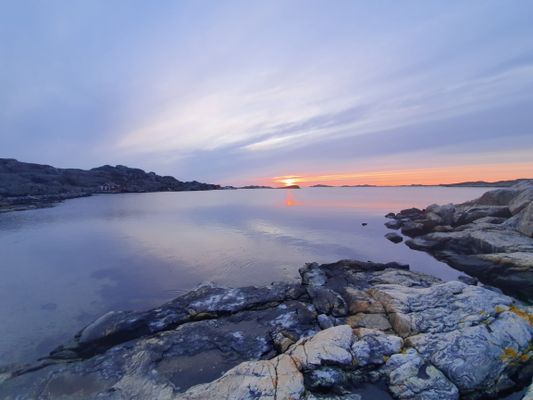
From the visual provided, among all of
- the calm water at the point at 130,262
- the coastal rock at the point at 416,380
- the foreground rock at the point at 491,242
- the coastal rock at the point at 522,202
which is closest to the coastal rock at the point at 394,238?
the calm water at the point at 130,262

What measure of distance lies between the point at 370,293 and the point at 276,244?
13.3 m

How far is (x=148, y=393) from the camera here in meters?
5.79

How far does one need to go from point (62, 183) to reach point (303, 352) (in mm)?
110752

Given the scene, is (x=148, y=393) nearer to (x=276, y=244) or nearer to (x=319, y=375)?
(x=319, y=375)

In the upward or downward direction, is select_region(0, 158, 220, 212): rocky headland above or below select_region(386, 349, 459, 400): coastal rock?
above

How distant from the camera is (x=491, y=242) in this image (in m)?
15.7

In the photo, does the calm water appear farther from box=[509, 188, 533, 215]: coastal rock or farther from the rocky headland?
the rocky headland

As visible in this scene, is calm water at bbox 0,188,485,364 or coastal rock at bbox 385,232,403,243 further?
coastal rock at bbox 385,232,403,243

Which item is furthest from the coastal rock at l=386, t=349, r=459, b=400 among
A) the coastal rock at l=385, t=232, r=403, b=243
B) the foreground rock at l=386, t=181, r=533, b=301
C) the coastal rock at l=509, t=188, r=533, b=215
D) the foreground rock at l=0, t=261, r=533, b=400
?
the coastal rock at l=509, t=188, r=533, b=215

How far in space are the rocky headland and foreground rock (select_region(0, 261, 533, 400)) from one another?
184 ft

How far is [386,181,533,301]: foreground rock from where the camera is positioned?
40.3 ft

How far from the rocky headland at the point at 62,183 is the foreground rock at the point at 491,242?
65.0 m

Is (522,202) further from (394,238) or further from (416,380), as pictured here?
(416,380)

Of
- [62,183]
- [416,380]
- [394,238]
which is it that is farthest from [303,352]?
[62,183]
